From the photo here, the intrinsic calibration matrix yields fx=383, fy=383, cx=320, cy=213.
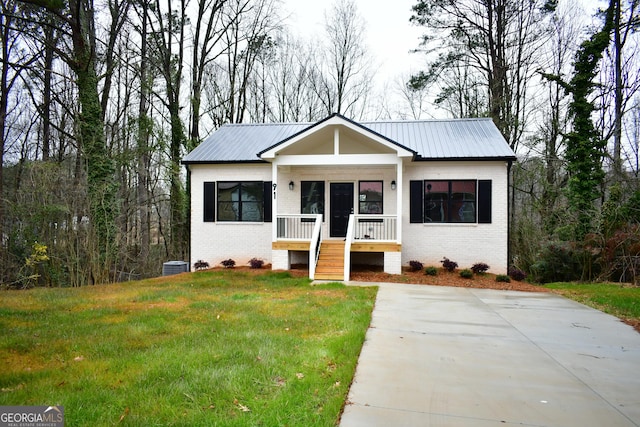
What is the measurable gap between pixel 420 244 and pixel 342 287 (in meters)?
4.56

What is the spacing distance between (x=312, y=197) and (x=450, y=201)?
16.2ft

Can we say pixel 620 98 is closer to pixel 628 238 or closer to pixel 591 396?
pixel 628 238

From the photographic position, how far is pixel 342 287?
1003cm

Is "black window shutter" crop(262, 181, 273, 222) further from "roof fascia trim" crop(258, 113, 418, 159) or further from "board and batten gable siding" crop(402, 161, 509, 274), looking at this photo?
"board and batten gable siding" crop(402, 161, 509, 274)

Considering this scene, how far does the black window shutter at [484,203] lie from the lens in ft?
42.9

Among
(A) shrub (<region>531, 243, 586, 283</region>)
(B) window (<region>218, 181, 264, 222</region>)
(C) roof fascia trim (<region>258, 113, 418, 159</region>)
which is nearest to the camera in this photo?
(C) roof fascia trim (<region>258, 113, 418, 159</region>)

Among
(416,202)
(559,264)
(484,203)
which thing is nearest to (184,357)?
(416,202)

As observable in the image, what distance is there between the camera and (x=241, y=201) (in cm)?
1445

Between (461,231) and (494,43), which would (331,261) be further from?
(494,43)

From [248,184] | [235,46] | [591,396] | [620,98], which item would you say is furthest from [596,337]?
[235,46]

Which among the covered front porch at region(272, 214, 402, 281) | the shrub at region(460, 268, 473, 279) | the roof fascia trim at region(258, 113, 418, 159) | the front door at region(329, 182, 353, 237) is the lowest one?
the shrub at region(460, 268, 473, 279)

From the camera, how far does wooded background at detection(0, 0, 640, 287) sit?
1331 cm

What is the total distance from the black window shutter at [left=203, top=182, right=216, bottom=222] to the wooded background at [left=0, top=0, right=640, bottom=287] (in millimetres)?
3184

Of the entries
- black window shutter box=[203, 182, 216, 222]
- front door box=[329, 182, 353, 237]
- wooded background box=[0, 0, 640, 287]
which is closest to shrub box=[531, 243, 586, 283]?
wooded background box=[0, 0, 640, 287]
